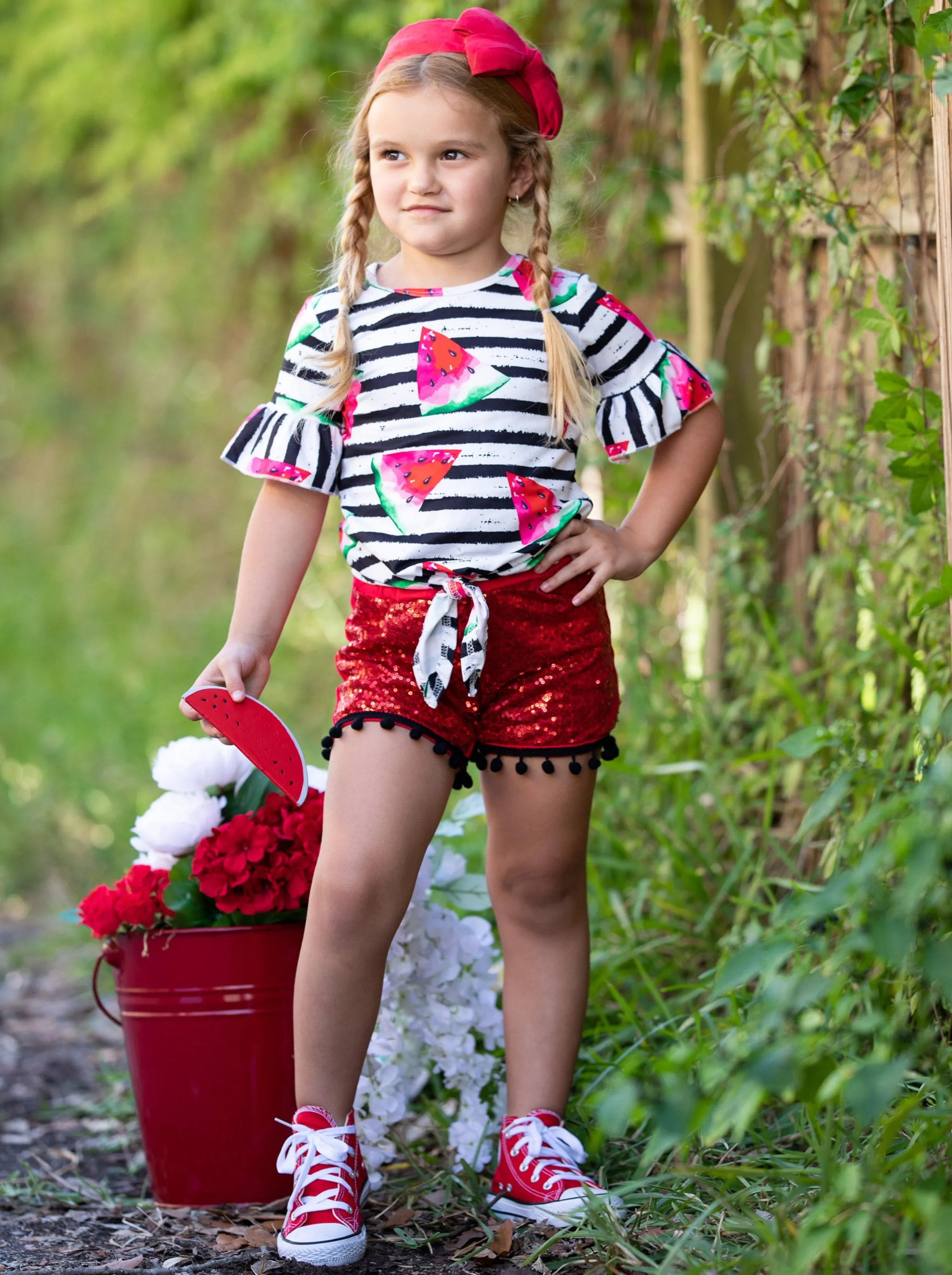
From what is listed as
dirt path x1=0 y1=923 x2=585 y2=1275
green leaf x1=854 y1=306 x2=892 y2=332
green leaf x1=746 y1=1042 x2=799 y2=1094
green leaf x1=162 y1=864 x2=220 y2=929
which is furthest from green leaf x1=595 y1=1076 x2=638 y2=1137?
green leaf x1=854 y1=306 x2=892 y2=332

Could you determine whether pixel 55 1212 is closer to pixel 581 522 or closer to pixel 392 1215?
pixel 392 1215

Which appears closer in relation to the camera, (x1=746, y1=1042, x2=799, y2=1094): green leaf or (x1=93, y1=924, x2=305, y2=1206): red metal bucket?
(x1=746, y1=1042, x2=799, y2=1094): green leaf

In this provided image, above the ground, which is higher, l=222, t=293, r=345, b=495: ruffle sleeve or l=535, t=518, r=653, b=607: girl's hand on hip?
l=222, t=293, r=345, b=495: ruffle sleeve

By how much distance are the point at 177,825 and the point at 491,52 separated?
3.61 ft

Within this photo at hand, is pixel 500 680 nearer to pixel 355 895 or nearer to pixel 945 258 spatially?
pixel 355 895

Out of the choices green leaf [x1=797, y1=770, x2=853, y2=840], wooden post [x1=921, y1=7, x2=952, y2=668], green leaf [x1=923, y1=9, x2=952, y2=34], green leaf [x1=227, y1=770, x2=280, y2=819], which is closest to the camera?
green leaf [x1=797, y1=770, x2=853, y2=840]

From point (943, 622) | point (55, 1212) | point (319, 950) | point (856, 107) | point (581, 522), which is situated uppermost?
point (856, 107)

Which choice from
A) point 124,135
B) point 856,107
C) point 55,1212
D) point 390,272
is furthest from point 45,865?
point 124,135

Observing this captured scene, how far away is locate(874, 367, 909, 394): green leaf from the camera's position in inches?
68.8

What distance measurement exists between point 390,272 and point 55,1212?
4.56 feet

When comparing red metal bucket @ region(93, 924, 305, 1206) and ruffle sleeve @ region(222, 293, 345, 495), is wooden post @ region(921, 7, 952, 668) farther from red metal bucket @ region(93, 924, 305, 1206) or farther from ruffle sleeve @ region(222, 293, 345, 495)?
red metal bucket @ region(93, 924, 305, 1206)

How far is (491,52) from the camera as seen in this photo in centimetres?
165

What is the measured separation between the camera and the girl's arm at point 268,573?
1.72m

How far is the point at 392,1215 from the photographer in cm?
177
